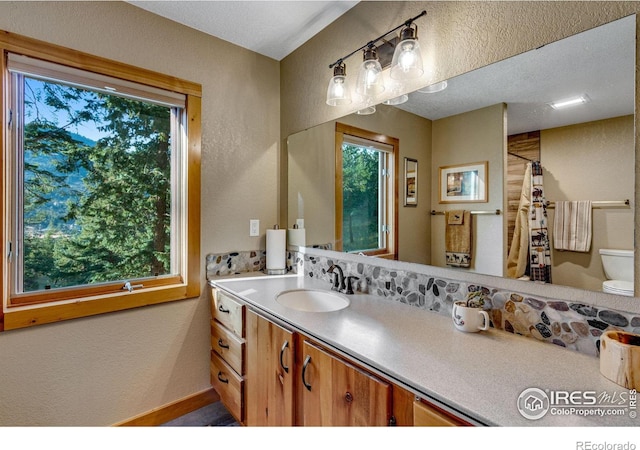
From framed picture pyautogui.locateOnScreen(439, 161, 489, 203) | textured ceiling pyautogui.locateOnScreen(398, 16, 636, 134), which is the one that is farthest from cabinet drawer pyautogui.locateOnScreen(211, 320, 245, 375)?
textured ceiling pyautogui.locateOnScreen(398, 16, 636, 134)

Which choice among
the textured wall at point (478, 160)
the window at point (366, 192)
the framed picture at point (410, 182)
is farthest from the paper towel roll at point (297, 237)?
the textured wall at point (478, 160)

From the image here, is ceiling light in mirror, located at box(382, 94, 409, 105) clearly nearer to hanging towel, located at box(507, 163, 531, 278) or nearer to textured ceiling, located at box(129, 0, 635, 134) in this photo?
textured ceiling, located at box(129, 0, 635, 134)

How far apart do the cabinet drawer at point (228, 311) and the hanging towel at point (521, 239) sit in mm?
1243

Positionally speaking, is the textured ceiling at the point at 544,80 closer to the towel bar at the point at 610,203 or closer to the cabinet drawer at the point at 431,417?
the towel bar at the point at 610,203

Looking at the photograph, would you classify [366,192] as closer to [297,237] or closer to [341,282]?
[341,282]

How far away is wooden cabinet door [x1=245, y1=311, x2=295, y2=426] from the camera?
124 centimetres

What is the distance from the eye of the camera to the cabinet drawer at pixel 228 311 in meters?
1.58

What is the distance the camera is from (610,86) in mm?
926

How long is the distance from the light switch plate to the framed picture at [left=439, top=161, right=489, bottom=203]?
1.34 m

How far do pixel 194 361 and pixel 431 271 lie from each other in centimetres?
161

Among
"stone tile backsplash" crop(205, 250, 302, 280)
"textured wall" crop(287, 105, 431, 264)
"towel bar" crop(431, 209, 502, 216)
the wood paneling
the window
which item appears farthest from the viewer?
"stone tile backsplash" crop(205, 250, 302, 280)

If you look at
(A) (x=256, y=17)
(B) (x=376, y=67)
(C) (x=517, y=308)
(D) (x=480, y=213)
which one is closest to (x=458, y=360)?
(C) (x=517, y=308)

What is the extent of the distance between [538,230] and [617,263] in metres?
0.23
